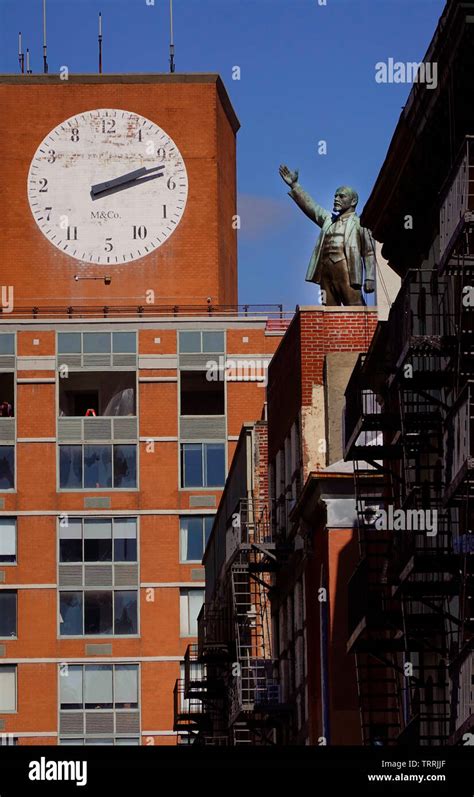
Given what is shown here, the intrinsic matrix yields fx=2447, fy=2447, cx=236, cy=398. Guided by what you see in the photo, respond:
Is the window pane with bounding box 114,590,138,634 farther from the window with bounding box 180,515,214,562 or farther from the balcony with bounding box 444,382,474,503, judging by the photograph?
the balcony with bounding box 444,382,474,503

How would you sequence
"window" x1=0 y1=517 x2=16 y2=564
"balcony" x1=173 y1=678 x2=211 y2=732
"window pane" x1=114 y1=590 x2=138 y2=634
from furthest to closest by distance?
1. "window" x1=0 y1=517 x2=16 y2=564
2. "window pane" x1=114 y1=590 x2=138 y2=634
3. "balcony" x1=173 y1=678 x2=211 y2=732

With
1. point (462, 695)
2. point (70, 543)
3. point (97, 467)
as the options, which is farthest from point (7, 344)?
point (462, 695)

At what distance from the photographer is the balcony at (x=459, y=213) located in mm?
30203

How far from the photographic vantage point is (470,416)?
2981 cm

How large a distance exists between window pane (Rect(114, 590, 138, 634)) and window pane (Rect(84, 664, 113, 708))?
1684 mm

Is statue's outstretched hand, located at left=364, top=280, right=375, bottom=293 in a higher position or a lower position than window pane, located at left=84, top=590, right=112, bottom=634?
lower

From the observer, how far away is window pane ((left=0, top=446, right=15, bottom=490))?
95.0 metres

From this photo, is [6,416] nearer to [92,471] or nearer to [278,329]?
[92,471]

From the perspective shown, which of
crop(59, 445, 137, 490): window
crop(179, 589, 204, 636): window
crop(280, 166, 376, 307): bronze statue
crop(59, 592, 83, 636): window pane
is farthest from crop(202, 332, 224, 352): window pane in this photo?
crop(280, 166, 376, 307): bronze statue

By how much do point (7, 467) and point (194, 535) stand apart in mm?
7816

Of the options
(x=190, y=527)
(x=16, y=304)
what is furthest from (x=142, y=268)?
(x=190, y=527)

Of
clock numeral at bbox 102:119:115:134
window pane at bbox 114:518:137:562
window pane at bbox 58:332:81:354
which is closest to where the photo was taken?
window pane at bbox 114:518:137:562

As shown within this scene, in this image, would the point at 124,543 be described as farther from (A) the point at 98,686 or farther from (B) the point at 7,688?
(B) the point at 7,688

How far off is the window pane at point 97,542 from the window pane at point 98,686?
4.34 meters
